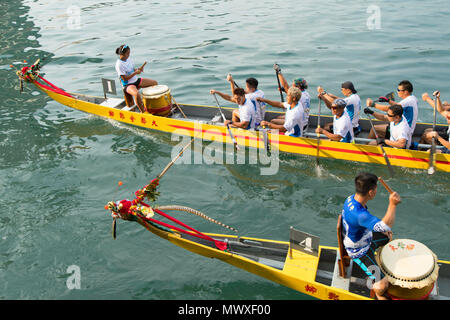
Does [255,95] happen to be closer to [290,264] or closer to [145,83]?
[145,83]

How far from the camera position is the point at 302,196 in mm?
9945

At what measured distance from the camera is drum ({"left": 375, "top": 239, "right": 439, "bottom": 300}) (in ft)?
17.8

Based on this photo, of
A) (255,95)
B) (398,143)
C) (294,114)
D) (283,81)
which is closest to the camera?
(398,143)

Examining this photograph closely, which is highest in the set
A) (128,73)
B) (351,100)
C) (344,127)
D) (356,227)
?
(128,73)

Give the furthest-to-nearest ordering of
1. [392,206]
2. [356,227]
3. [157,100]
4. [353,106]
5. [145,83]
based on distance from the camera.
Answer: [145,83] < [157,100] < [353,106] < [356,227] < [392,206]

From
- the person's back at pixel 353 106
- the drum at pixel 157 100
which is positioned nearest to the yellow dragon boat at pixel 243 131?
the drum at pixel 157 100

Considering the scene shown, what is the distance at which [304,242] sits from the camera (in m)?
6.66

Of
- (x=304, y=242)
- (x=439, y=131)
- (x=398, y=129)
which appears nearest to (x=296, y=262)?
(x=304, y=242)

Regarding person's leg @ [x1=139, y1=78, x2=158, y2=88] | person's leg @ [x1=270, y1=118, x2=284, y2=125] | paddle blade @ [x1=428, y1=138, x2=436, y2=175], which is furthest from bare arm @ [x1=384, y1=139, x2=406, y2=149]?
person's leg @ [x1=139, y1=78, x2=158, y2=88]

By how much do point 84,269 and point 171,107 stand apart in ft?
21.9

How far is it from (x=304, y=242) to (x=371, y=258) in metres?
1.12

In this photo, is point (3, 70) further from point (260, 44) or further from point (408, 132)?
point (408, 132)

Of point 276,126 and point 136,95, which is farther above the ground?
point 136,95

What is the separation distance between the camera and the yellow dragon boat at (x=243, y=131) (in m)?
9.95
